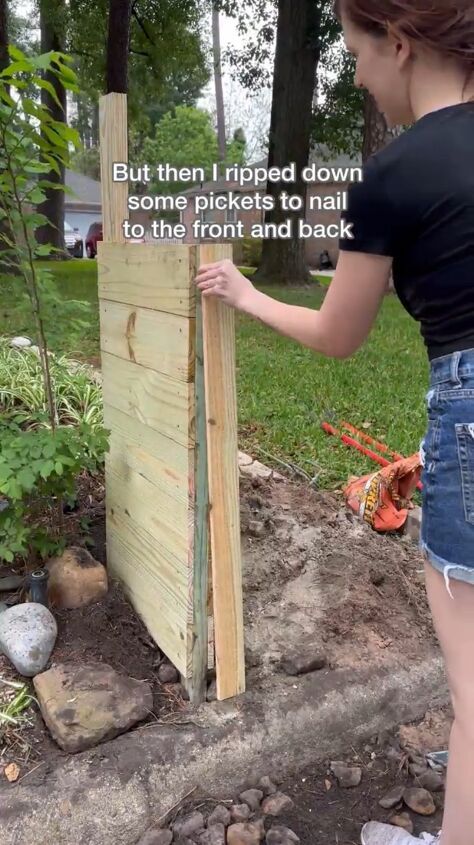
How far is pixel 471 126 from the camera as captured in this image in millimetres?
1117

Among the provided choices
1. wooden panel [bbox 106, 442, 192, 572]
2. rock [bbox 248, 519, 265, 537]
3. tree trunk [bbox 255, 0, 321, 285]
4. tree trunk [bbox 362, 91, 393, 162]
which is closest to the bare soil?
rock [bbox 248, 519, 265, 537]

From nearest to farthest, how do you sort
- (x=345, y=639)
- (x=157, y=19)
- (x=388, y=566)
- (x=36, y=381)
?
(x=345, y=639) → (x=388, y=566) → (x=36, y=381) → (x=157, y=19)

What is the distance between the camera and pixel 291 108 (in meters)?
12.8

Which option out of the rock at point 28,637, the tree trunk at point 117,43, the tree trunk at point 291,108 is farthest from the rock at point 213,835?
the tree trunk at point 117,43

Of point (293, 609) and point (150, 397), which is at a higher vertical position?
point (150, 397)

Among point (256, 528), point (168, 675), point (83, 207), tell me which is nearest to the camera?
point (168, 675)

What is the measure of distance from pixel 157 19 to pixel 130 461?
17546mm

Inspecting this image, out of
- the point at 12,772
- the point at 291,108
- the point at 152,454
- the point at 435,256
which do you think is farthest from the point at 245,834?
the point at 291,108

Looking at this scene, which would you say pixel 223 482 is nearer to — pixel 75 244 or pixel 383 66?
pixel 383 66

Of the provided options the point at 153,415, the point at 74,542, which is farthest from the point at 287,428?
the point at 153,415

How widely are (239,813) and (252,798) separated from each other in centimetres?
6

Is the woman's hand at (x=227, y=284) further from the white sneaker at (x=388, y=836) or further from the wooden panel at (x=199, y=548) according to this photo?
the white sneaker at (x=388, y=836)

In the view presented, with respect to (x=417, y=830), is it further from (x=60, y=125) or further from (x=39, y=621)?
(x=60, y=125)

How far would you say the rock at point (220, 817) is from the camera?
1.71 metres
